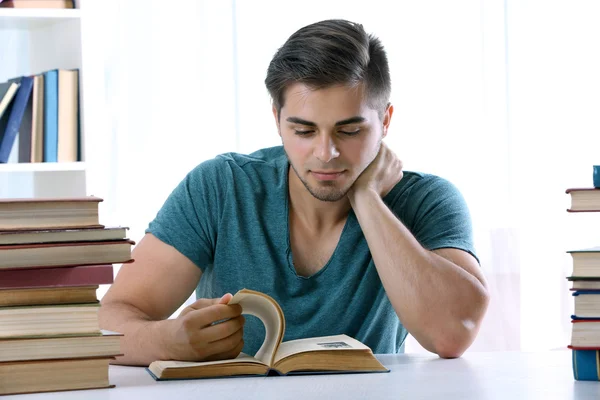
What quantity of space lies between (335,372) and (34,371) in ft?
1.31

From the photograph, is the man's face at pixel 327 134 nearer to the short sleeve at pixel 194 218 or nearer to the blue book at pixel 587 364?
the short sleeve at pixel 194 218

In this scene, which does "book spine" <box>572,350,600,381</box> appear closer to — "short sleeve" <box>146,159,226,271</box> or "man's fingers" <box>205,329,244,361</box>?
"man's fingers" <box>205,329,244,361</box>

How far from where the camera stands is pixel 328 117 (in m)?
1.57

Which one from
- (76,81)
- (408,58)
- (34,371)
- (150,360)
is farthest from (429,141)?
(34,371)

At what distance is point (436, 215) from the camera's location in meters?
1.71

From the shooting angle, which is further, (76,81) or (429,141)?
(429,141)

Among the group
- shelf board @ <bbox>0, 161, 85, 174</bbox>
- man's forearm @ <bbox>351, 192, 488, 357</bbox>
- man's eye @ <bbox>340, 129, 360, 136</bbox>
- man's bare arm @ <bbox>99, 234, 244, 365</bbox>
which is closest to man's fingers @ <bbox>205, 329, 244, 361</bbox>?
man's bare arm @ <bbox>99, 234, 244, 365</bbox>

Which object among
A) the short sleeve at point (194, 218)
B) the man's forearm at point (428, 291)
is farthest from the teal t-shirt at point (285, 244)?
the man's forearm at point (428, 291)

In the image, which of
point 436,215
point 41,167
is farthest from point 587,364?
point 41,167

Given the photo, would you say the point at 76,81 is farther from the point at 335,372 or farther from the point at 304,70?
the point at 335,372

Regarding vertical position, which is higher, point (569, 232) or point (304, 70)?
point (304, 70)

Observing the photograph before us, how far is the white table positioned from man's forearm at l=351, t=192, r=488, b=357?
186 millimetres

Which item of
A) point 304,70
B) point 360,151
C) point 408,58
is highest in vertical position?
point 408,58

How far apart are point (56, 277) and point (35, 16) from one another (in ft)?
5.46
